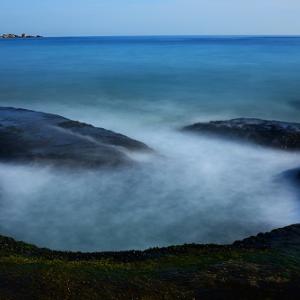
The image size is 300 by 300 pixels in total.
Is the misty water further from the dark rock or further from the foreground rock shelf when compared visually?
the foreground rock shelf

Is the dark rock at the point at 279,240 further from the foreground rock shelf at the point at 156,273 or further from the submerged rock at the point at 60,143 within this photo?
the submerged rock at the point at 60,143

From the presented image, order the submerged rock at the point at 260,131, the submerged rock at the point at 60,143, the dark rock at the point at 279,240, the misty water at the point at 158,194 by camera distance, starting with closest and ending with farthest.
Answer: the dark rock at the point at 279,240 → the misty water at the point at 158,194 → the submerged rock at the point at 60,143 → the submerged rock at the point at 260,131

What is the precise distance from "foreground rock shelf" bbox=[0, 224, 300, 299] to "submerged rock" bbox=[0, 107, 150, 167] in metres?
10.8

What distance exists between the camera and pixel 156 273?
40.8 ft

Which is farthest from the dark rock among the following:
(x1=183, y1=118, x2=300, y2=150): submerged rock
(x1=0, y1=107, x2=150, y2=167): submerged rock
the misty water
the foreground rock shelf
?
(x1=183, y1=118, x2=300, y2=150): submerged rock

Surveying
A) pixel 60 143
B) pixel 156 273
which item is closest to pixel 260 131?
pixel 60 143

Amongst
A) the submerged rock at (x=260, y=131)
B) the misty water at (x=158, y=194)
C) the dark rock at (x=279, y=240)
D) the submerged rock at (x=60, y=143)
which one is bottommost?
the misty water at (x=158, y=194)

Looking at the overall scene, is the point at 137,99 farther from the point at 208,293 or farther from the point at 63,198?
the point at 208,293

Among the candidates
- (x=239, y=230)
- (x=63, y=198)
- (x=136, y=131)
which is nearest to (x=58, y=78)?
(x=136, y=131)

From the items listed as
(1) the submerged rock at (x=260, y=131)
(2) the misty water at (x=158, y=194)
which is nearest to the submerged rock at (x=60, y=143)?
(2) the misty water at (x=158, y=194)

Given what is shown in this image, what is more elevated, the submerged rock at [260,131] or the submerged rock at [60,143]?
the submerged rock at [260,131]

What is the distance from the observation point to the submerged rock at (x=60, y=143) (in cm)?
2545

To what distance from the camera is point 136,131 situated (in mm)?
37906

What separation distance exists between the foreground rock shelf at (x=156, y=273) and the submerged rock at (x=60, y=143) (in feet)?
35.4
